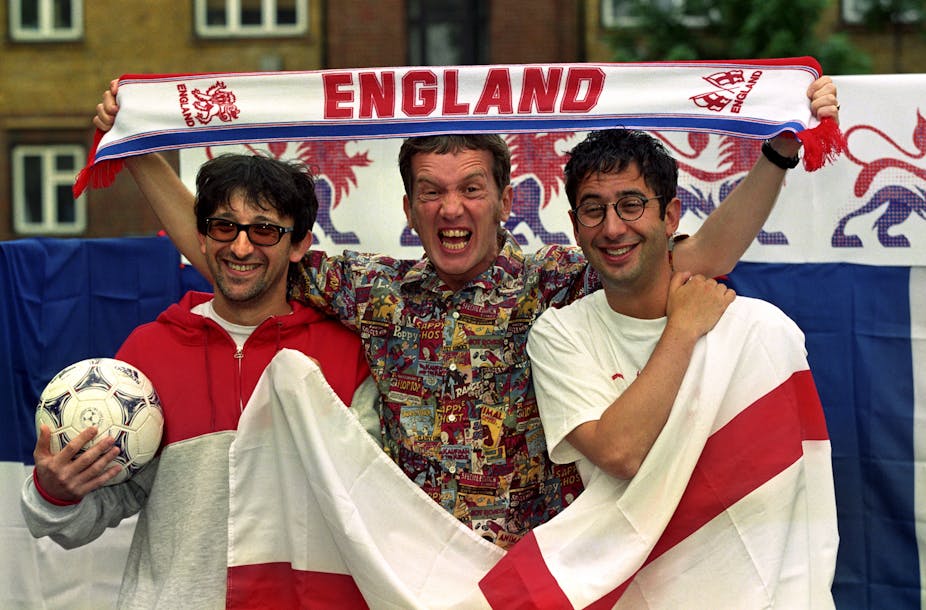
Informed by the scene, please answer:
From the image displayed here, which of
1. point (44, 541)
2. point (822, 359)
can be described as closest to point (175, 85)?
point (44, 541)

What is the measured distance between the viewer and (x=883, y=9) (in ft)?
43.7

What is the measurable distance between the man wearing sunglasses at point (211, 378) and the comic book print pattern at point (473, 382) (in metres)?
0.13

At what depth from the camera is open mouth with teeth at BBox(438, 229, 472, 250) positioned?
3359 millimetres

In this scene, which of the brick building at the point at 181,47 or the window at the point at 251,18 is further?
the window at the point at 251,18

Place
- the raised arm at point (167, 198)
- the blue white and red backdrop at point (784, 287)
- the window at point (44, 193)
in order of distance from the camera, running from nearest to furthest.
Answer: the raised arm at point (167, 198)
the blue white and red backdrop at point (784, 287)
the window at point (44, 193)

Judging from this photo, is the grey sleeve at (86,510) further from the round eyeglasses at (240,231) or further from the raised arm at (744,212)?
the raised arm at (744,212)

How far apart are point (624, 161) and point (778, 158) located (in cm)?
45

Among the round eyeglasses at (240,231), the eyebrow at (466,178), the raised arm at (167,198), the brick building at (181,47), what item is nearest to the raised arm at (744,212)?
the eyebrow at (466,178)

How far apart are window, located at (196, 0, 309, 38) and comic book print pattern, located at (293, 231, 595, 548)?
12.5m

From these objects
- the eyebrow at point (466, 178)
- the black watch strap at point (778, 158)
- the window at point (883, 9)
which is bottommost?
the eyebrow at point (466, 178)

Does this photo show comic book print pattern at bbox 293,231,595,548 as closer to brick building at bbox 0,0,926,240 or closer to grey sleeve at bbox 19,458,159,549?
grey sleeve at bbox 19,458,159,549

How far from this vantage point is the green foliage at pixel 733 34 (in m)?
11.8

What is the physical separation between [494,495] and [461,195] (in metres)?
0.88

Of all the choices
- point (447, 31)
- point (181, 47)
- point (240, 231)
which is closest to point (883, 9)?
point (447, 31)
